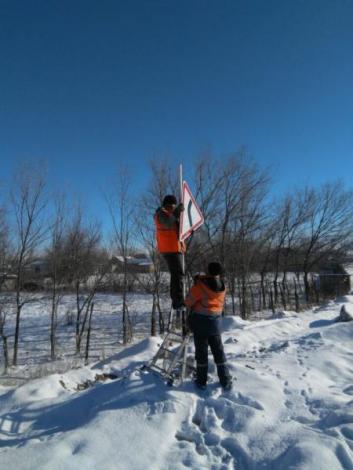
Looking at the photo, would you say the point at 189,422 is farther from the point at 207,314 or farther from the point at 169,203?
the point at 169,203

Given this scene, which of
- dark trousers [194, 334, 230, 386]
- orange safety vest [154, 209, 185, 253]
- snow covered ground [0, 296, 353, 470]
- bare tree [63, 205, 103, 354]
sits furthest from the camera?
bare tree [63, 205, 103, 354]

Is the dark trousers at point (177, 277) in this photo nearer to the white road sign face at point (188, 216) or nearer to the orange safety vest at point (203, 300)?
the white road sign face at point (188, 216)

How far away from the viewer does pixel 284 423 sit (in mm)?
3270

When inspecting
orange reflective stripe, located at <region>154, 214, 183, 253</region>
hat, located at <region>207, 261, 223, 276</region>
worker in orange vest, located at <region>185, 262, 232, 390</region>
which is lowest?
worker in orange vest, located at <region>185, 262, 232, 390</region>

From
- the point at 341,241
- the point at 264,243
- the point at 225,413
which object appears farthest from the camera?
the point at 341,241

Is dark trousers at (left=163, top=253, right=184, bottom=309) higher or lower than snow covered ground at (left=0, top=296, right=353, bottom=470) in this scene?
higher

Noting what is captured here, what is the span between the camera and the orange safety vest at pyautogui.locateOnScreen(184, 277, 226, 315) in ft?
13.3

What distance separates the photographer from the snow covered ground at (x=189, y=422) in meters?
2.75

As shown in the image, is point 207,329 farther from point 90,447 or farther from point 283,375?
point 90,447

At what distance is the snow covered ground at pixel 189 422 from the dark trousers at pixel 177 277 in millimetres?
1174

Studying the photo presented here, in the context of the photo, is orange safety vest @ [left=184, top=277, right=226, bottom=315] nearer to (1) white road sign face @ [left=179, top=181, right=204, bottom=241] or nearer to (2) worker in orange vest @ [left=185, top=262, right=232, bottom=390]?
(2) worker in orange vest @ [left=185, top=262, right=232, bottom=390]

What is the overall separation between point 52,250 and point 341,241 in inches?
962

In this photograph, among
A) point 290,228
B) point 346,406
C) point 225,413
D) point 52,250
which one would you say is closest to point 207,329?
point 225,413

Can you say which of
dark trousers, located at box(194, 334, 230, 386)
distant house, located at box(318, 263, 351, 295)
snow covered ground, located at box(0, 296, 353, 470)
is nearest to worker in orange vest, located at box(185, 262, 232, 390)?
dark trousers, located at box(194, 334, 230, 386)
